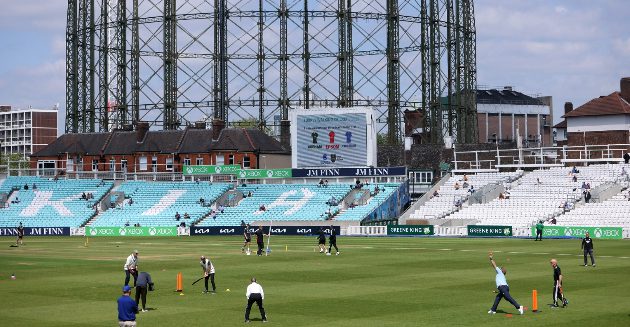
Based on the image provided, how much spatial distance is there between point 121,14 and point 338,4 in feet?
73.7

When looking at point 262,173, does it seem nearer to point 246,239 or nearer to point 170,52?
point 170,52

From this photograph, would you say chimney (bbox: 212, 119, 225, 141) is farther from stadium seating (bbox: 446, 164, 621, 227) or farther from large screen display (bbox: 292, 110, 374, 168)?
stadium seating (bbox: 446, 164, 621, 227)

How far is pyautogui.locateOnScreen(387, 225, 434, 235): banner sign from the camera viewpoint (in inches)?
3236

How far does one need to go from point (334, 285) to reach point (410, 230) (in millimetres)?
42283

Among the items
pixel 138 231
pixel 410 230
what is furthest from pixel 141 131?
pixel 410 230

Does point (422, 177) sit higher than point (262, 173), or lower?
lower

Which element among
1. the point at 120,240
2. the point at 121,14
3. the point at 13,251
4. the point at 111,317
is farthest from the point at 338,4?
the point at 111,317

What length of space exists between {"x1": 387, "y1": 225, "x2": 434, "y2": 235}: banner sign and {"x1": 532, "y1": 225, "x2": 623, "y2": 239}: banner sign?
9023mm

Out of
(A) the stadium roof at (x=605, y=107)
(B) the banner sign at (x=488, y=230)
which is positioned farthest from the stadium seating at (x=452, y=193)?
(A) the stadium roof at (x=605, y=107)

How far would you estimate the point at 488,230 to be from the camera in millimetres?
78625

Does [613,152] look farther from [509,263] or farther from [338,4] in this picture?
[509,263]

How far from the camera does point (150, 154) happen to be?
113 metres

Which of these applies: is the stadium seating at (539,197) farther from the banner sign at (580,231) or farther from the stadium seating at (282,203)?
the stadium seating at (282,203)

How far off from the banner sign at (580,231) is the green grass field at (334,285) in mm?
5257
